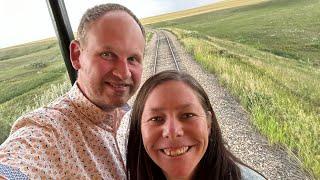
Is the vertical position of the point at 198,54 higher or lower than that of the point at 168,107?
lower

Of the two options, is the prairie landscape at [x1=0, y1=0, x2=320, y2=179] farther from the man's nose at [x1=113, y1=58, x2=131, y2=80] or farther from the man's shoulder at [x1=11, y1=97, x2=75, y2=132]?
the man's shoulder at [x1=11, y1=97, x2=75, y2=132]

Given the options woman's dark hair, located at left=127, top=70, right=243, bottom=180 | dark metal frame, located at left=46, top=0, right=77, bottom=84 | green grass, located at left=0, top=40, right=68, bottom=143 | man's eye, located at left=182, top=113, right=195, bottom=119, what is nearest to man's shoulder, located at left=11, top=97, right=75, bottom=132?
woman's dark hair, located at left=127, top=70, right=243, bottom=180

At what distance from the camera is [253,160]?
2.33 meters

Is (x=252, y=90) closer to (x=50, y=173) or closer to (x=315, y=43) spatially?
(x=315, y=43)

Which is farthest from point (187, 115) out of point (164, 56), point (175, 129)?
point (164, 56)

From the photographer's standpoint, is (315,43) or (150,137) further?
(315,43)

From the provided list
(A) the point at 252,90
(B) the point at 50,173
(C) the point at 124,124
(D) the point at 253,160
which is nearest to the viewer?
(B) the point at 50,173

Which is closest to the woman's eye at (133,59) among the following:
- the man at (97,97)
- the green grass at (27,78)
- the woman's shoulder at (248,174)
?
the man at (97,97)

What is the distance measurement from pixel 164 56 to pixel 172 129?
2124 mm

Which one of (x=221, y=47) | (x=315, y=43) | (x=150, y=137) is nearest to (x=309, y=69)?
(x=315, y=43)

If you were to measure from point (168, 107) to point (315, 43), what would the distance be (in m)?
1.01

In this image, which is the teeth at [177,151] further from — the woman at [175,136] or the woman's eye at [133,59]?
the woman's eye at [133,59]

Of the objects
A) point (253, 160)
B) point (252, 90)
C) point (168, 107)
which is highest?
point (168, 107)

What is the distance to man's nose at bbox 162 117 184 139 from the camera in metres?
1.29
